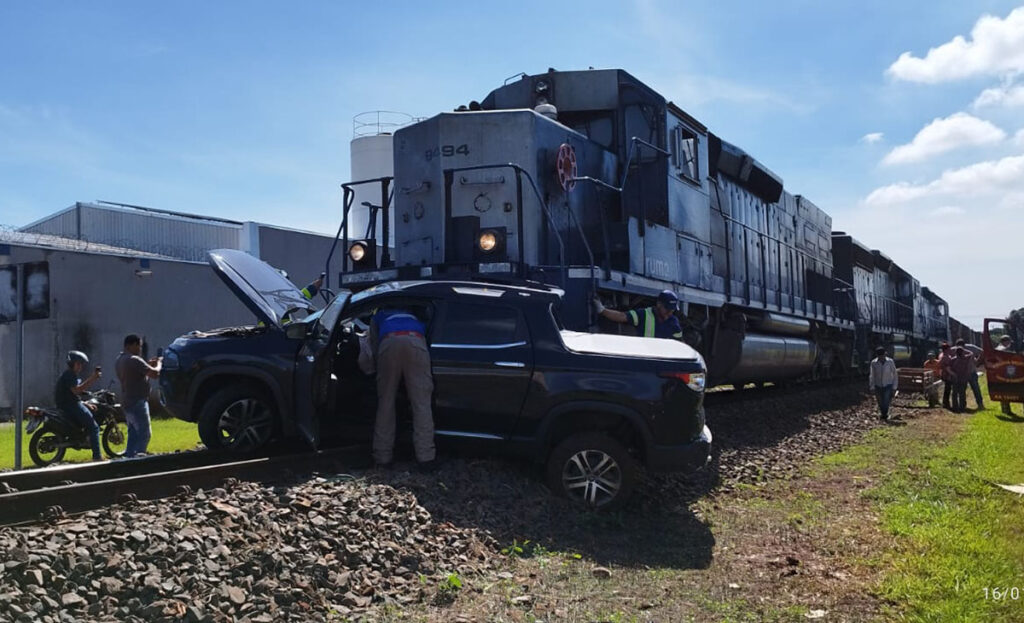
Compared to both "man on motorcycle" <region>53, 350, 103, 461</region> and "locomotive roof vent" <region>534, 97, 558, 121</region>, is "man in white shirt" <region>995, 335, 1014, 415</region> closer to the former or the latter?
A: "locomotive roof vent" <region>534, 97, 558, 121</region>

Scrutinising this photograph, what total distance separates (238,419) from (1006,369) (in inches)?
601

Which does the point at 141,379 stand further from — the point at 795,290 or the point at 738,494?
the point at 795,290

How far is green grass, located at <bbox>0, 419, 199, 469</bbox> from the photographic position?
1014 cm

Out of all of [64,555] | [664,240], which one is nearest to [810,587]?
[64,555]

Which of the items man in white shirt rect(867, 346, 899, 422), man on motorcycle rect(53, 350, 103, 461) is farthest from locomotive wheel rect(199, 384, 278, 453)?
man in white shirt rect(867, 346, 899, 422)

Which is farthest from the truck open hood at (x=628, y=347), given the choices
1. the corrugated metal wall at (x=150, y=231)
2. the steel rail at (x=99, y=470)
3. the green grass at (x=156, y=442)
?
the corrugated metal wall at (x=150, y=231)

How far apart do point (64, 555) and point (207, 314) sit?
18.5m

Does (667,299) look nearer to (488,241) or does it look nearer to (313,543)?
(488,241)

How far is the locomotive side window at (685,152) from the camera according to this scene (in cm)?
1048

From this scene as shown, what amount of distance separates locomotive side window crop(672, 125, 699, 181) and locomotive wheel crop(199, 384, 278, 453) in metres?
6.15

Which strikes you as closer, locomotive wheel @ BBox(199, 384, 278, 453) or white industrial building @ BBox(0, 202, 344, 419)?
locomotive wheel @ BBox(199, 384, 278, 453)

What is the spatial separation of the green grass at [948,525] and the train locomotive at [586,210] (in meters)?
2.96

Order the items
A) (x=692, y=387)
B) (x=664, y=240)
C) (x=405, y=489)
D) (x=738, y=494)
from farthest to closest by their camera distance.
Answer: (x=664, y=240)
(x=738, y=494)
(x=692, y=387)
(x=405, y=489)

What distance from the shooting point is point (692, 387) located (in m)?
5.87
